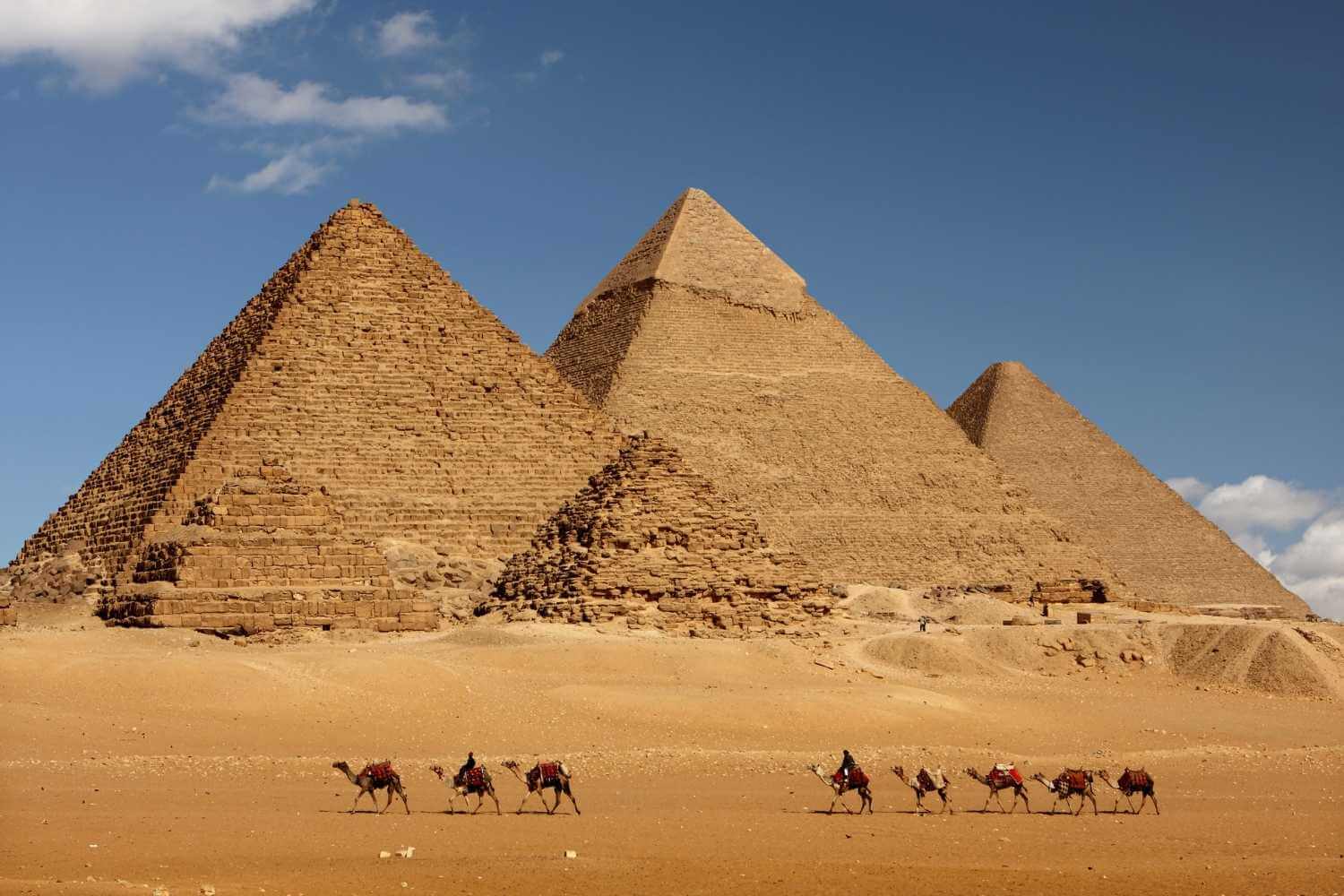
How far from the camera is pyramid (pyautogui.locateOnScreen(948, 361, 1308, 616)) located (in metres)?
70.6

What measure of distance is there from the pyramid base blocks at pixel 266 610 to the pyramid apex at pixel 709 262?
111ft

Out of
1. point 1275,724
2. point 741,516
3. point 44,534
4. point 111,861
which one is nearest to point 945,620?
point 741,516

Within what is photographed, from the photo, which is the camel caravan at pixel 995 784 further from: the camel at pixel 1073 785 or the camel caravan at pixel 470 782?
the camel caravan at pixel 470 782

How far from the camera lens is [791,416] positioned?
58125mm

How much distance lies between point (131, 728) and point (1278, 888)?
10.3 m

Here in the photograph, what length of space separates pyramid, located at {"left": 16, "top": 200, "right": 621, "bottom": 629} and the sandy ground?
6278 mm

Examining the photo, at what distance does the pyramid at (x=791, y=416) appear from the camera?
5538 cm

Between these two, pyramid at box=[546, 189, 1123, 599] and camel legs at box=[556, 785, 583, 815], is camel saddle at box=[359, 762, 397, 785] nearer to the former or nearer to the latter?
camel legs at box=[556, 785, 583, 815]

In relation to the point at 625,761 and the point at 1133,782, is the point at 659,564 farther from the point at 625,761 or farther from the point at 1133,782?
the point at 1133,782

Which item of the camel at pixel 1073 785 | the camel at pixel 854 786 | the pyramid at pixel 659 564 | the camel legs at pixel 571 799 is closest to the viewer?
the camel legs at pixel 571 799

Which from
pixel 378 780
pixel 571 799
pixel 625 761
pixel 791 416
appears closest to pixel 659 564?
pixel 625 761

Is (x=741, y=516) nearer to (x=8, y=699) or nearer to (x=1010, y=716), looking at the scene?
(x=1010, y=716)

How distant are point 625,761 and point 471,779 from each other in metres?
3.58

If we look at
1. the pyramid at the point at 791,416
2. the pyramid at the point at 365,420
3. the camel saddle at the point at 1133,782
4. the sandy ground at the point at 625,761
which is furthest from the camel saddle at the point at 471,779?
the pyramid at the point at 791,416
